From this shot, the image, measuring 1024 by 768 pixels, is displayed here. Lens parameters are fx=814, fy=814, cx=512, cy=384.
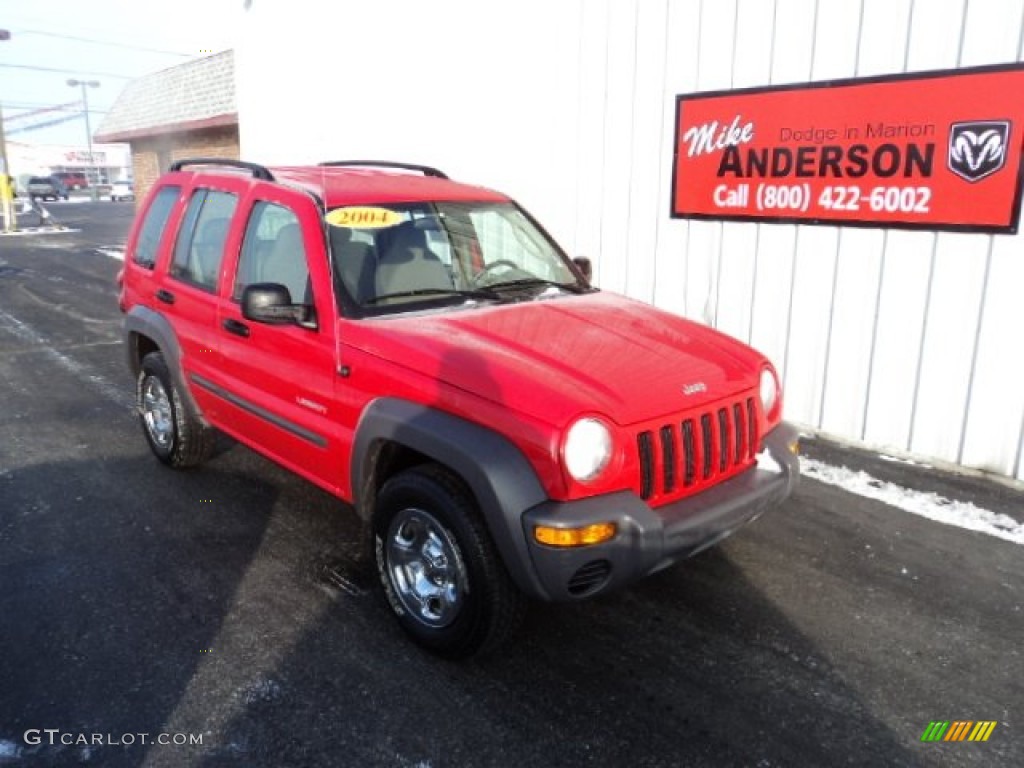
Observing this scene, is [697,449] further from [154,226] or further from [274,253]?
[154,226]

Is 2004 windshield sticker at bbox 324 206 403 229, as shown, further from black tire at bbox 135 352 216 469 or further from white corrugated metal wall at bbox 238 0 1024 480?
white corrugated metal wall at bbox 238 0 1024 480

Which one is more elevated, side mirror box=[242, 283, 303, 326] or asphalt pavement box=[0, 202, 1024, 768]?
side mirror box=[242, 283, 303, 326]

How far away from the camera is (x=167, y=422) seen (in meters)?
5.18

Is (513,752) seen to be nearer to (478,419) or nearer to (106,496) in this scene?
(478,419)

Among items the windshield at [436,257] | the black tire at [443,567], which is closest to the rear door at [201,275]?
the windshield at [436,257]

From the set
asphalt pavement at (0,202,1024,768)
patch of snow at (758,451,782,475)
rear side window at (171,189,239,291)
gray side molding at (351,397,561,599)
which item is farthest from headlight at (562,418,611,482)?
rear side window at (171,189,239,291)

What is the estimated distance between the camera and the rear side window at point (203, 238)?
443 centimetres

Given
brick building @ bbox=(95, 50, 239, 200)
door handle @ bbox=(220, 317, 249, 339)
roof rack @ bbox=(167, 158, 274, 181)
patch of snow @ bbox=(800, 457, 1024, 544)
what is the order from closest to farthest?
door handle @ bbox=(220, 317, 249, 339) → roof rack @ bbox=(167, 158, 274, 181) → patch of snow @ bbox=(800, 457, 1024, 544) → brick building @ bbox=(95, 50, 239, 200)

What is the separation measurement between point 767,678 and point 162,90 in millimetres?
21830

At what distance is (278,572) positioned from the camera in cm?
393

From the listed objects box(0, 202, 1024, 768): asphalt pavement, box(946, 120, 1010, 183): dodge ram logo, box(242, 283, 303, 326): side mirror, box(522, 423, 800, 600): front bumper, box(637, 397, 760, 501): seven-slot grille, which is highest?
box(946, 120, 1010, 183): dodge ram logo

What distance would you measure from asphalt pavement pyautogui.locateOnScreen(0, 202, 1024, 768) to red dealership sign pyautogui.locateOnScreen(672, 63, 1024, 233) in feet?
6.38

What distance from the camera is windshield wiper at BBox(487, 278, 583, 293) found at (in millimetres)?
4109

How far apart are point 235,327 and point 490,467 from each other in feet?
6.54
